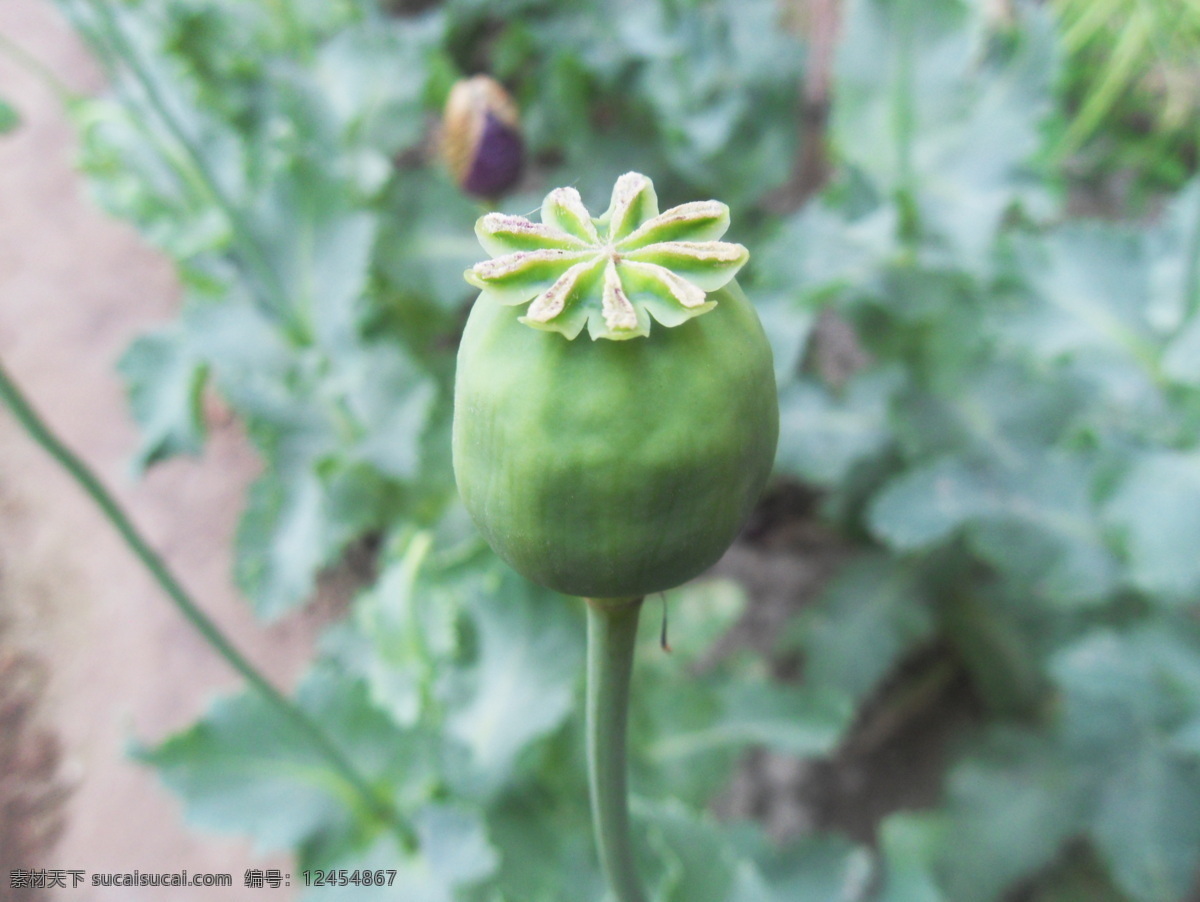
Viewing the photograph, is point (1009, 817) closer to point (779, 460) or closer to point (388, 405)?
point (779, 460)

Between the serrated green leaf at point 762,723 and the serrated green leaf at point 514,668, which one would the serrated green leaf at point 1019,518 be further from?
the serrated green leaf at point 514,668

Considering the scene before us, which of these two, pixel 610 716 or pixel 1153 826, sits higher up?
pixel 610 716

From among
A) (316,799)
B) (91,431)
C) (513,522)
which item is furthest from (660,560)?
(91,431)

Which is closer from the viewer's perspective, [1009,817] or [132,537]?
[132,537]

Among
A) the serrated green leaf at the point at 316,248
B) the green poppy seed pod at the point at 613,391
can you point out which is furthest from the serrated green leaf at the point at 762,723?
the green poppy seed pod at the point at 613,391

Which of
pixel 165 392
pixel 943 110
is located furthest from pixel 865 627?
pixel 165 392

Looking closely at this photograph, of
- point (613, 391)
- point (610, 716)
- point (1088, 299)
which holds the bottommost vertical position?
point (1088, 299)

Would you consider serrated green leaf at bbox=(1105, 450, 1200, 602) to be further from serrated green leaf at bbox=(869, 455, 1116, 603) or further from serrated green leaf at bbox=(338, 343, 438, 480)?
serrated green leaf at bbox=(338, 343, 438, 480)
